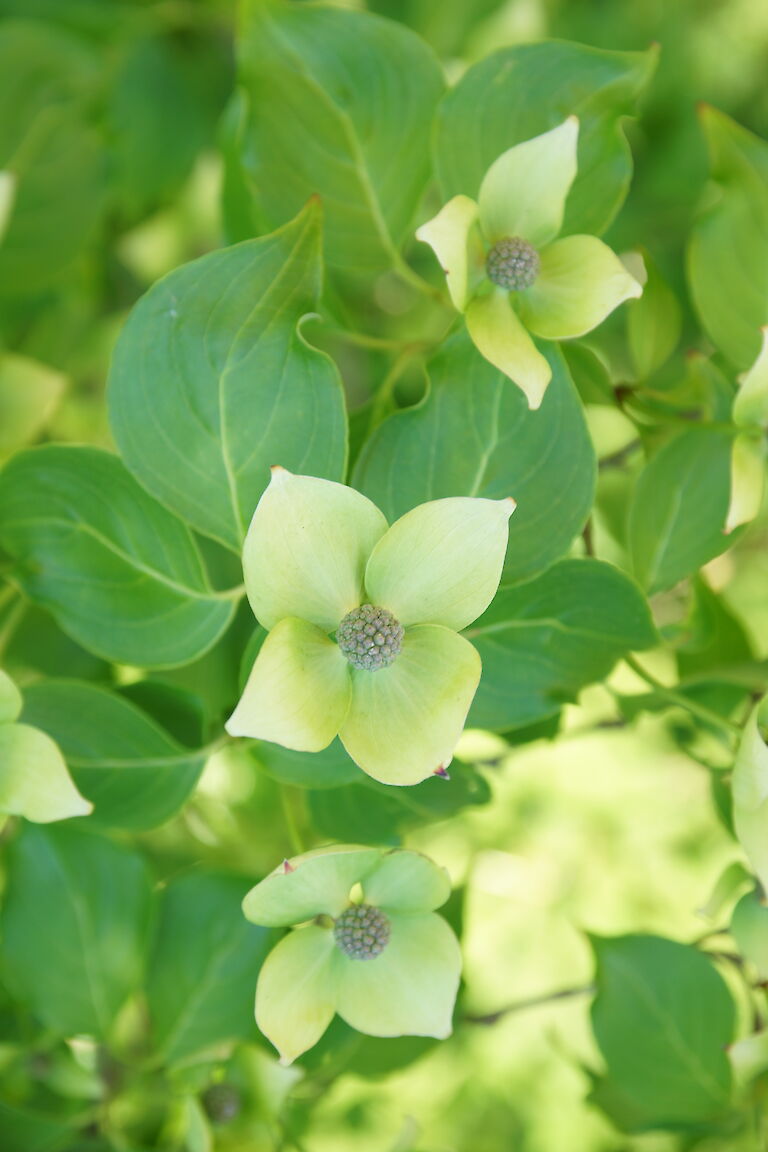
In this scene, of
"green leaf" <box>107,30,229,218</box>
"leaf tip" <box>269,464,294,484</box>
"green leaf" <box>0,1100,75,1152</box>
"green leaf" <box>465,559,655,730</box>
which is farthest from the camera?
"green leaf" <box>107,30,229,218</box>

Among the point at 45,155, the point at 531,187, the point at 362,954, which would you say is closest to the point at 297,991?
the point at 362,954

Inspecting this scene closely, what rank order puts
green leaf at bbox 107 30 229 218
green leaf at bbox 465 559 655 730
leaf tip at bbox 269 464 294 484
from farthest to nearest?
green leaf at bbox 107 30 229 218 → green leaf at bbox 465 559 655 730 → leaf tip at bbox 269 464 294 484

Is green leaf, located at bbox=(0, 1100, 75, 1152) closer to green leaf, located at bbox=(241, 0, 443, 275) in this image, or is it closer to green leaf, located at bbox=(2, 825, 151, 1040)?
green leaf, located at bbox=(2, 825, 151, 1040)

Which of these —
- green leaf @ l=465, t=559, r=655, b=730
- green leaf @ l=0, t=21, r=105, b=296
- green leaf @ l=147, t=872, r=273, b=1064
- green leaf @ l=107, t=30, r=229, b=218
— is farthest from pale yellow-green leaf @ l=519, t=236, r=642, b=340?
green leaf @ l=107, t=30, r=229, b=218

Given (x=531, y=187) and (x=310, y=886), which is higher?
(x=531, y=187)

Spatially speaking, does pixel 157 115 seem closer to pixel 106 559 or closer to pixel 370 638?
pixel 106 559

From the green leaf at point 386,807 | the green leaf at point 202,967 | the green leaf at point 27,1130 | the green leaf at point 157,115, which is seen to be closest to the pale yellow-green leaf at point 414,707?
the green leaf at point 386,807

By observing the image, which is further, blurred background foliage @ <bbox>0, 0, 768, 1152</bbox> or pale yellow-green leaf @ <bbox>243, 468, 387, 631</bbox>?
blurred background foliage @ <bbox>0, 0, 768, 1152</bbox>
